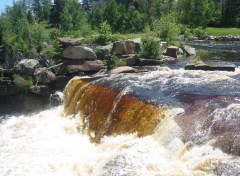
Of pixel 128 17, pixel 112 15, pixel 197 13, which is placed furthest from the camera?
pixel 112 15

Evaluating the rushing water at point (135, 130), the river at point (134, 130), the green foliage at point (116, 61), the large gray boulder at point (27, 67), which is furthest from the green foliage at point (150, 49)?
the large gray boulder at point (27, 67)

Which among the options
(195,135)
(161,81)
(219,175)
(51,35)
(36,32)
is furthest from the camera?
(51,35)

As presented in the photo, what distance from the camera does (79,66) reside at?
20984 mm

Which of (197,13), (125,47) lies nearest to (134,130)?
(125,47)

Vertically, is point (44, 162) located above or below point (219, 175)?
below

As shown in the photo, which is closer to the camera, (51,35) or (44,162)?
(44,162)

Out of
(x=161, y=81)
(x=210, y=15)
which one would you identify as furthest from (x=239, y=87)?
(x=210, y=15)

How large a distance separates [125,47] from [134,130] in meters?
12.2

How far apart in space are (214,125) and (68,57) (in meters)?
12.8

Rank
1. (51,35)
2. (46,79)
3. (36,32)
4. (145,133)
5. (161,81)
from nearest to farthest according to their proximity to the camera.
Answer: (145,133), (161,81), (46,79), (36,32), (51,35)

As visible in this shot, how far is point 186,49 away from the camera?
29.7 meters

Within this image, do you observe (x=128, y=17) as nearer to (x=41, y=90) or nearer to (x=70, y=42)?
(x=70, y=42)

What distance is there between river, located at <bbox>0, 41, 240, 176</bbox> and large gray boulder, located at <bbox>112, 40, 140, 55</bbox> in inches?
201

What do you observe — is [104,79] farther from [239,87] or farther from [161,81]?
[239,87]
